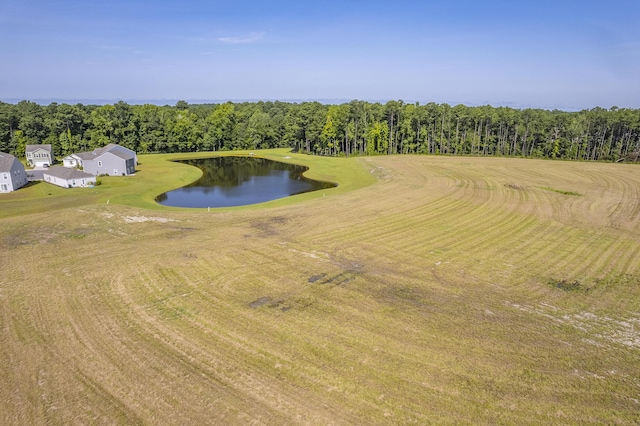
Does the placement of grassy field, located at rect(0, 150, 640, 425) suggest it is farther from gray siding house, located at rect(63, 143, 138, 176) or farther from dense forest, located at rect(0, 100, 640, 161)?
dense forest, located at rect(0, 100, 640, 161)

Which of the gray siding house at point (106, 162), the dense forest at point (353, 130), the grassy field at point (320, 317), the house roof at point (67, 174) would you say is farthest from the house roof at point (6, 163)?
the dense forest at point (353, 130)

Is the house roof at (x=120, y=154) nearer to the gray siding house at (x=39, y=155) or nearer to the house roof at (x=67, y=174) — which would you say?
the house roof at (x=67, y=174)

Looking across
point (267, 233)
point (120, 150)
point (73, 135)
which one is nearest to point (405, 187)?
Result: point (267, 233)

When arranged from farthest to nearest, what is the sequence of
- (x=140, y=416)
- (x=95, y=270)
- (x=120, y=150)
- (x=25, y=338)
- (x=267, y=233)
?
(x=120, y=150) < (x=267, y=233) < (x=95, y=270) < (x=25, y=338) < (x=140, y=416)

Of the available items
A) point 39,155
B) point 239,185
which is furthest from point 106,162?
point 239,185

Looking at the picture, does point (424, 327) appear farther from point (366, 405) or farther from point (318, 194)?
point (318, 194)

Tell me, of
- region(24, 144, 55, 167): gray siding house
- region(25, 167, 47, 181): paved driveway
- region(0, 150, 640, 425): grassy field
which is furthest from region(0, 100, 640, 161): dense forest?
region(0, 150, 640, 425): grassy field
